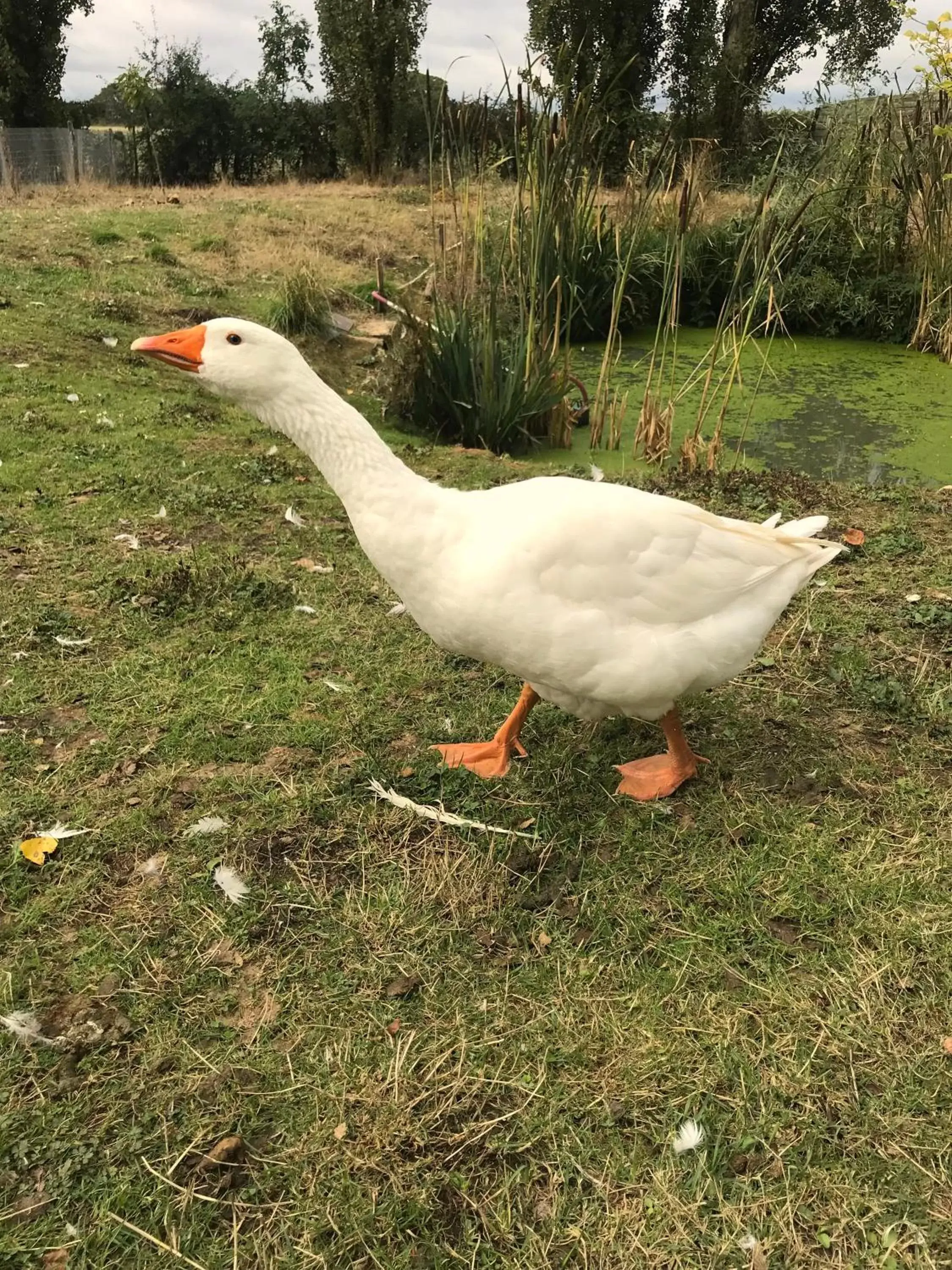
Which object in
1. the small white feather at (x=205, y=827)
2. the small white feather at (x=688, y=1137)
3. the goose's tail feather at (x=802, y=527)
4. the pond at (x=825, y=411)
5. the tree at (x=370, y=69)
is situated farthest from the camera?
the tree at (x=370, y=69)

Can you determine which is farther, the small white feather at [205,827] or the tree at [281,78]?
the tree at [281,78]

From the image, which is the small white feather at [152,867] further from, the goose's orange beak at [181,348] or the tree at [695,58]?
the tree at [695,58]

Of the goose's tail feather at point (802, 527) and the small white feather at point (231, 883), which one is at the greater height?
the goose's tail feather at point (802, 527)

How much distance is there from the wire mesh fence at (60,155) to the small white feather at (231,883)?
65.3 feet

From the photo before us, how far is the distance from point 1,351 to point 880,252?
924 cm

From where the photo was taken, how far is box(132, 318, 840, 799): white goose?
2562mm

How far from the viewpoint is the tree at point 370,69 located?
2134 centimetres

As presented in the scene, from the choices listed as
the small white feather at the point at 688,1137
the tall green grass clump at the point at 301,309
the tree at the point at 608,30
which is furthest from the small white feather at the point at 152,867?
the tree at the point at 608,30

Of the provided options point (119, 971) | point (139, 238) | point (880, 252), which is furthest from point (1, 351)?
point (880, 252)

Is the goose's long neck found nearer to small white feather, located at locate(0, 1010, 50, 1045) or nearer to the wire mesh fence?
small white feather, located at locate(0, 1010, 50, 1045)

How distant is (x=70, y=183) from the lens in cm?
1892

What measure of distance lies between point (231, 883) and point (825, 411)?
7278mm

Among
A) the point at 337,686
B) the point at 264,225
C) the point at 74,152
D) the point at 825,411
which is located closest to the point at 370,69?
the point at 74,152

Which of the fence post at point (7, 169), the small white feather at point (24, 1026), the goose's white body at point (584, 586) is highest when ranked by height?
the fence post at point (7, 169)
